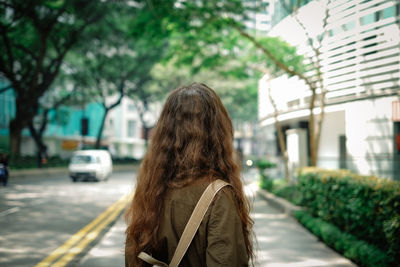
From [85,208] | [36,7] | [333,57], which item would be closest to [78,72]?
[36,7]

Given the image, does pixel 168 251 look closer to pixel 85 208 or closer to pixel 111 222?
pixel 111 222

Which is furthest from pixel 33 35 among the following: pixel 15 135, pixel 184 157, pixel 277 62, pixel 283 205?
pixel 184 157

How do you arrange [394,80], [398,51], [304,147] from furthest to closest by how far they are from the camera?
[304,147] → [394,80] → [398,51]

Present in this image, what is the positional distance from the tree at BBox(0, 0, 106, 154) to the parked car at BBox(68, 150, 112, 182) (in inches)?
190

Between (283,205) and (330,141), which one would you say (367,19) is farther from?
(330,141)

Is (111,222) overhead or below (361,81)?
below

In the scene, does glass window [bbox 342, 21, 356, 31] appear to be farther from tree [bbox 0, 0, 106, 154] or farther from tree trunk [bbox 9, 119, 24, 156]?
tree trunk [bbox 9, 119, 24, 156]

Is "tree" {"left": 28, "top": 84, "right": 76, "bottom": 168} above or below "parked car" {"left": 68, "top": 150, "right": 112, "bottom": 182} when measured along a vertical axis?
above

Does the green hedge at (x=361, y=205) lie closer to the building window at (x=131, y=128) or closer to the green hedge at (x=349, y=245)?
the green hedge at (x=349, y=245)

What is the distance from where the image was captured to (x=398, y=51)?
17.5 ft

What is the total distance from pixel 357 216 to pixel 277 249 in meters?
1.34

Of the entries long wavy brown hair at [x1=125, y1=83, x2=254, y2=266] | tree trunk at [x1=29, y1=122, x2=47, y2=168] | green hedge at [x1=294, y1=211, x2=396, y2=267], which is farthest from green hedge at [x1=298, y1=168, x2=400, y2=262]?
tree trunk at [x1=29, y1=122, x2=47, y2=168]

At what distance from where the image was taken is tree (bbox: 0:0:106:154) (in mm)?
18312

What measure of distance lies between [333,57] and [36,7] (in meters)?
17.2
